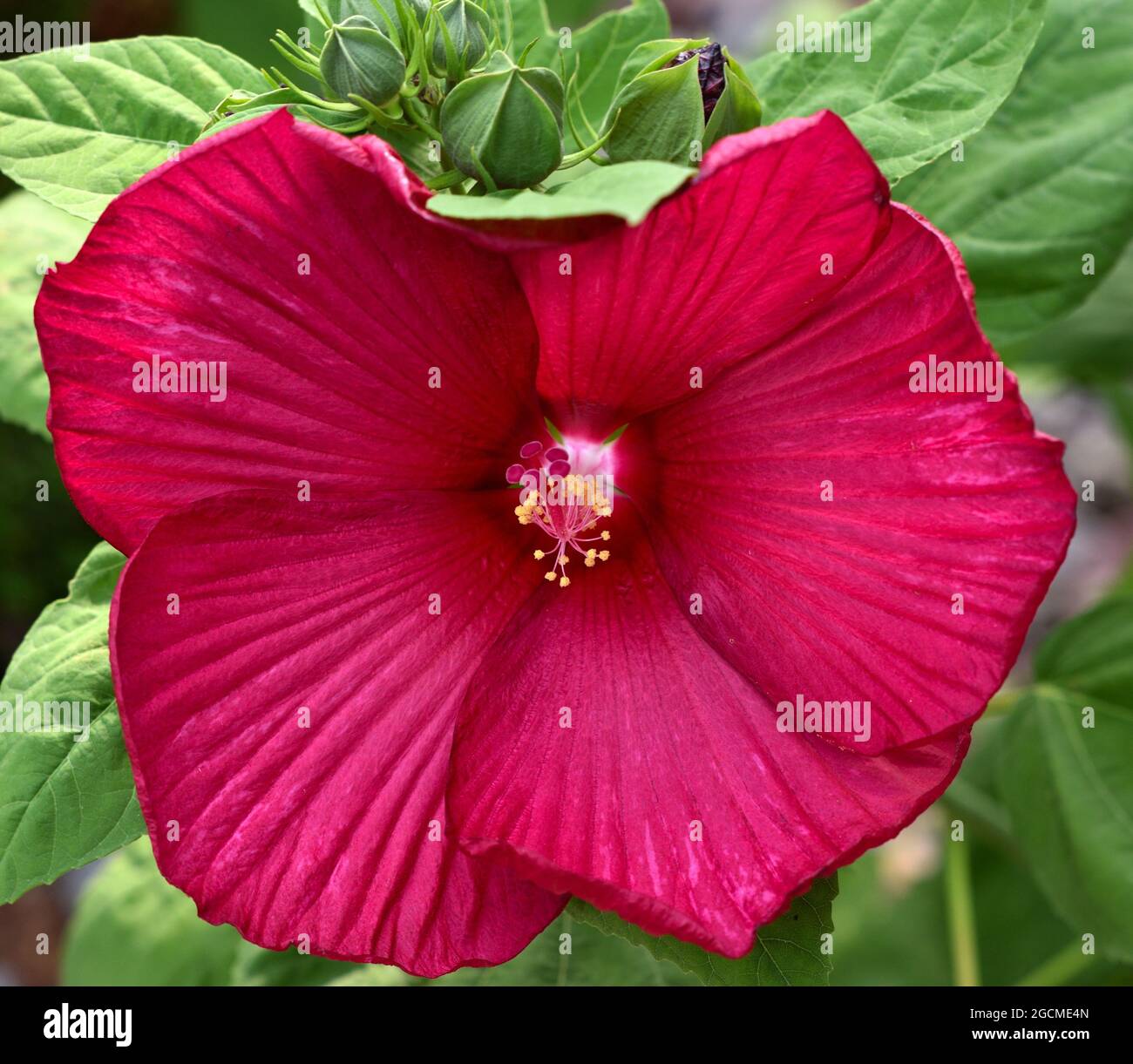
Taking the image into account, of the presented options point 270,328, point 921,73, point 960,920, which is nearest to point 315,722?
point 270,328

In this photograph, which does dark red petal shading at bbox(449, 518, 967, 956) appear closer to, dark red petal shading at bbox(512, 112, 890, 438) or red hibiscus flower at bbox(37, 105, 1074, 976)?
red hibiscus flower at bbox(37, 105, 1074, 976)

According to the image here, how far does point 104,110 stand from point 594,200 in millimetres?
623

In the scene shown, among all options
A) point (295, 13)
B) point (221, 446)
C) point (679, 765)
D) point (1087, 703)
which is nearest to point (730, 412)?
point (679, 765)

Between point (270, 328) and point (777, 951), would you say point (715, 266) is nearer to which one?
point (270, 328)

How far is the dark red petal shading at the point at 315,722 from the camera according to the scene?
0.99 metres

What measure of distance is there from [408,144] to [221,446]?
31 centimetres

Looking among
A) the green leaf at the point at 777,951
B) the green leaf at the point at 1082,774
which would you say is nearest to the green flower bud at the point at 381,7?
the green leaf at the point at 777,951

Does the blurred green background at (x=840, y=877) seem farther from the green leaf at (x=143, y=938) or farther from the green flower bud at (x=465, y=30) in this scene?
the green flower bud at (x=465, y=30)

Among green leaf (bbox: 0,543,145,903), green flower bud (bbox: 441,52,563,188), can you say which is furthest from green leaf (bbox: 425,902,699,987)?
green flower bud (bbox: 441,52,563,188)

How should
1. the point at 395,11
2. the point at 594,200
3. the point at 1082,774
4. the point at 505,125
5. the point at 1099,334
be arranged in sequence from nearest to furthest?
the point at 594,200, the point at 505,125, the point at 395,11, the point at 1082,774, the point at 1099,334

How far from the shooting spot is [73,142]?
1.15 metres

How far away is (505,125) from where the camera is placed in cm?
93

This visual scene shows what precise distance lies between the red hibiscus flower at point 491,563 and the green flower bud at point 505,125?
2.6 inches

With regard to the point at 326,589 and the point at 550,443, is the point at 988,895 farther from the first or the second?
the point at 326,589
